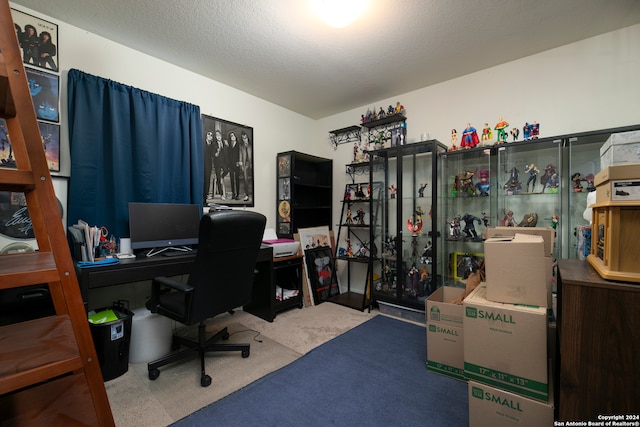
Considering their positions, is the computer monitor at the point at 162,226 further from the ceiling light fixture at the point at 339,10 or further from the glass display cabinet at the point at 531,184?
the glass display cabinet at the point at 531,184

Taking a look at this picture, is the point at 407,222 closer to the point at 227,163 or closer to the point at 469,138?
the point at 469,138

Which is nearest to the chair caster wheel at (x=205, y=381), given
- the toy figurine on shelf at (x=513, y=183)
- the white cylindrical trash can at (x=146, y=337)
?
the white cylindrical trash can at (x=146, y=337)

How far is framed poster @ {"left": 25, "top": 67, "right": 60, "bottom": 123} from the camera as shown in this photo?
74.9 inches

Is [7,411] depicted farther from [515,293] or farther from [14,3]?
[14,3]

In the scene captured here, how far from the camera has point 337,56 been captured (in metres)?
2.48

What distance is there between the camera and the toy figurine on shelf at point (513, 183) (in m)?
2.50

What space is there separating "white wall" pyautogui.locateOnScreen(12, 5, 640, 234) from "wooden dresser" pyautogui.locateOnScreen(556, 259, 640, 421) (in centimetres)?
203

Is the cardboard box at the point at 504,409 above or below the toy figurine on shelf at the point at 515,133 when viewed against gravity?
below

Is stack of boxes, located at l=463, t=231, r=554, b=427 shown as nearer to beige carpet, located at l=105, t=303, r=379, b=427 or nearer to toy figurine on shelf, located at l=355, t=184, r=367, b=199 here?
beige carpet, located at l=105, t=303, r=379, b=427

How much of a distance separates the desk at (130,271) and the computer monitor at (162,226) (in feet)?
0.64

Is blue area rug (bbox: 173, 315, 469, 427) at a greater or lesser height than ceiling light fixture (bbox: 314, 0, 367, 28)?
lesser

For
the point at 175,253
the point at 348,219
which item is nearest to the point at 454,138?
the point at 348,219

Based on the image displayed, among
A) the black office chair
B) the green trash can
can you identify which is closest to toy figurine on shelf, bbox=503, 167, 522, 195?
the black office chair

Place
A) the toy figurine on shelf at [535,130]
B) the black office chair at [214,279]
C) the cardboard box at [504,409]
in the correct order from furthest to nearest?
1. the toy figurine on shelf at [535,130]
2. the black office chair at [214,279]
3. the cardboard box at [504,409]
